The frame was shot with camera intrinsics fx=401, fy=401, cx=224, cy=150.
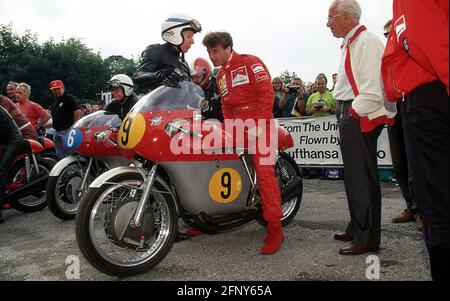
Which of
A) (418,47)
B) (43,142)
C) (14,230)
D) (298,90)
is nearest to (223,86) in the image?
(418,47)

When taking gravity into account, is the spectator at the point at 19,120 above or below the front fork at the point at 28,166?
above

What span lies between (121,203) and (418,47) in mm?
2185

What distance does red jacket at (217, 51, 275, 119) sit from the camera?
3553 millimetres

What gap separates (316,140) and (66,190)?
510 cm

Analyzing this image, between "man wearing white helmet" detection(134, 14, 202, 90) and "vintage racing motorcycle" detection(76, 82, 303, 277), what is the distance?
56 cm

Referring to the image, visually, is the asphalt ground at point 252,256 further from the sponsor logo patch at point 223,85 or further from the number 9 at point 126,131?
the sponsor logo patch at point 223,85

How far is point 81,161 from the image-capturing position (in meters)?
5.29

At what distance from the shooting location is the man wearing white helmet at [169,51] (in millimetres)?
3760

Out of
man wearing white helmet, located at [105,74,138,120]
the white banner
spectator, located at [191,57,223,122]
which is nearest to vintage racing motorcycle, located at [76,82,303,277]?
spectator, located at [191,57,223,122]

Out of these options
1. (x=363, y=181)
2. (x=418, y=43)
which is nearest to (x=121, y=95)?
(x=363, y=181)

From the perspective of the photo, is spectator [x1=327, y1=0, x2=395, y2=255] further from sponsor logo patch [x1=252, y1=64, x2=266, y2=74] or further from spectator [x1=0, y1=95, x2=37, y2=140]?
spectator [x1=0, y1=95, x2=37, y2=140]

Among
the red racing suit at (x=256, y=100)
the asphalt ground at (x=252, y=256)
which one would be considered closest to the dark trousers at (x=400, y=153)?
the asphalt ground at (x=252, y=256)

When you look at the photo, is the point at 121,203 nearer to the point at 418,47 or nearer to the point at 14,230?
the point at 418,47

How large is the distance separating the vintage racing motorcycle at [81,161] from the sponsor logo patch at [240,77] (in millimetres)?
1863
